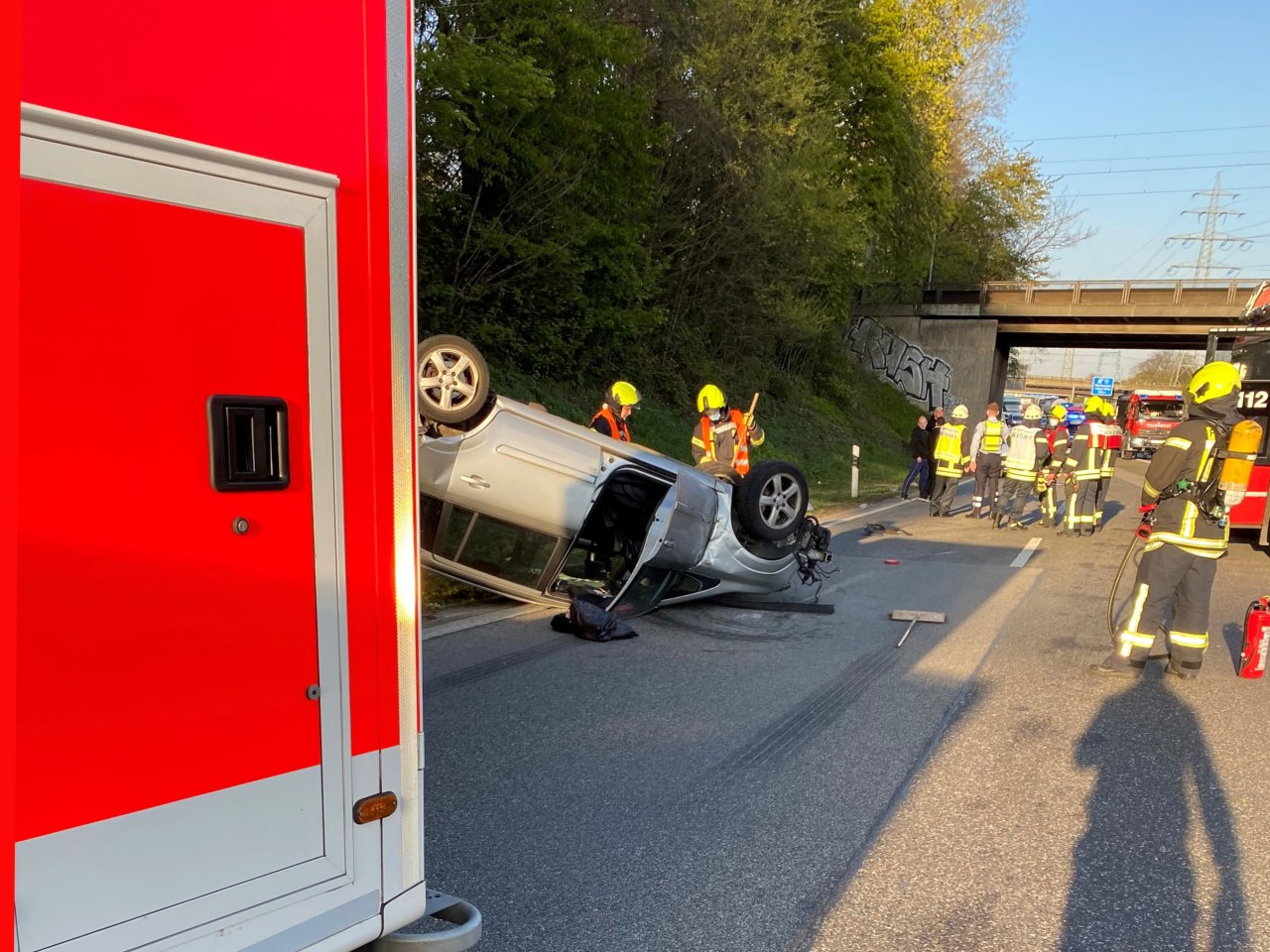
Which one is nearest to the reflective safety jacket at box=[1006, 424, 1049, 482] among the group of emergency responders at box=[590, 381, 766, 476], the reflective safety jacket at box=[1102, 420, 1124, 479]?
the reflective safety jacket at box=[1102, 420, 1124, 479]

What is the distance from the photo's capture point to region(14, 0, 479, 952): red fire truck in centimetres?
145

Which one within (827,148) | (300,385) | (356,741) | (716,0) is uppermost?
(716,0)

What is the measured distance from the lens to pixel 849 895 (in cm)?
302

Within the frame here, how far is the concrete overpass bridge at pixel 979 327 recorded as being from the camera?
34750 mm

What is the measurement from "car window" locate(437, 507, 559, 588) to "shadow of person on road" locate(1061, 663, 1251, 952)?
3.45m

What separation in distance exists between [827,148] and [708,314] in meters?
5.18

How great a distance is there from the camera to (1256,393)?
10523 mm

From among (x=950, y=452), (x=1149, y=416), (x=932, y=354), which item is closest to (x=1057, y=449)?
(x=950, y=452)

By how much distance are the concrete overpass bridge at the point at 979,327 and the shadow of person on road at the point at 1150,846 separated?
33012mm

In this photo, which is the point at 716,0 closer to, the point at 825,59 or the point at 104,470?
the point at 825,59

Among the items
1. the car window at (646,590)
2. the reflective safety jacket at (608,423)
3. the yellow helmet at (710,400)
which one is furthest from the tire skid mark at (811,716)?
the yellow helmet at (710,400)

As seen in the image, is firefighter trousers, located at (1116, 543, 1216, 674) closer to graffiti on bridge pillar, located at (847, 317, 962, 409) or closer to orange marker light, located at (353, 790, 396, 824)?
orange marker light, located at (353, 790, 396, 824)

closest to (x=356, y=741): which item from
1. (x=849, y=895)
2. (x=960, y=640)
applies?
(x=849, y=895)

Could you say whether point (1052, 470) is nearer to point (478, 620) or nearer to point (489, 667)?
point (478, 620)
